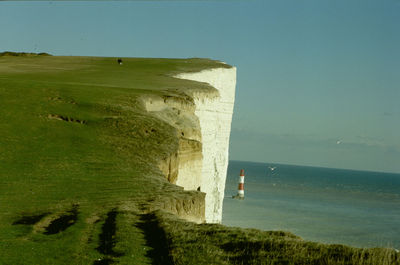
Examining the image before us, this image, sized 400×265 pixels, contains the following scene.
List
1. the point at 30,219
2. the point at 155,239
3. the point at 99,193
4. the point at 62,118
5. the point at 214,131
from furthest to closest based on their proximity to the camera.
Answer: the point at 214,131, the point at 62,118, the point at 99,193, the point at 30,219, the point at 155,239

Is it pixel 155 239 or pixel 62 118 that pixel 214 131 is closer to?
pixel 62 118

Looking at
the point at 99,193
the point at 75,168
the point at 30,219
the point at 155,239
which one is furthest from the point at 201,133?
the point at 155,239

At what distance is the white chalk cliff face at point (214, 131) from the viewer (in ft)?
124

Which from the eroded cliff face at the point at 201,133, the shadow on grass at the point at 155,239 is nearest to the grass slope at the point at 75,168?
the shadow on grass at the point at 155,239

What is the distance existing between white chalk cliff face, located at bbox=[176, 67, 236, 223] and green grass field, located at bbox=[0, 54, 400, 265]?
5480 mm

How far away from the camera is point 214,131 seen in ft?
135

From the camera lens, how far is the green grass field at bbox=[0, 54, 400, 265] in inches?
453

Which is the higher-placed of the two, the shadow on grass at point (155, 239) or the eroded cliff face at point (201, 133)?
the eroded cliff face at point (201, 133)

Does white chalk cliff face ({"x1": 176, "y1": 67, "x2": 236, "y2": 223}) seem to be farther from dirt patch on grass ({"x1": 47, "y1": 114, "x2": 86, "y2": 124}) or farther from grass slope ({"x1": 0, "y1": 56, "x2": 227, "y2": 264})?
dirt patch on grass ({"x1": 47, "y1": 114, "x2": 86, "y2": 124})

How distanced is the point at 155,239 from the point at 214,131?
93.5ft

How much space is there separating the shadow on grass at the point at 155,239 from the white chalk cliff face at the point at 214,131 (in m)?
20.5

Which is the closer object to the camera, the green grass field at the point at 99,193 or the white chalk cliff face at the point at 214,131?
the green grass field at the point at 99,193

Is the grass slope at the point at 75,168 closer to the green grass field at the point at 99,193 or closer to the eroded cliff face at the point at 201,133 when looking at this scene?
the green grass field at the point at 99,193

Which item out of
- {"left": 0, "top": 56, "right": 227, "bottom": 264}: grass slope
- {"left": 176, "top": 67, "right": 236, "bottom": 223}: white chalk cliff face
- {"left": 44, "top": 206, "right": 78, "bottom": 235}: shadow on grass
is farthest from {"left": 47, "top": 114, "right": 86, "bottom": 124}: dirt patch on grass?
{"left": 176, "top": 67, "right": 236, "bottom": 223}: white chalk cliff face
